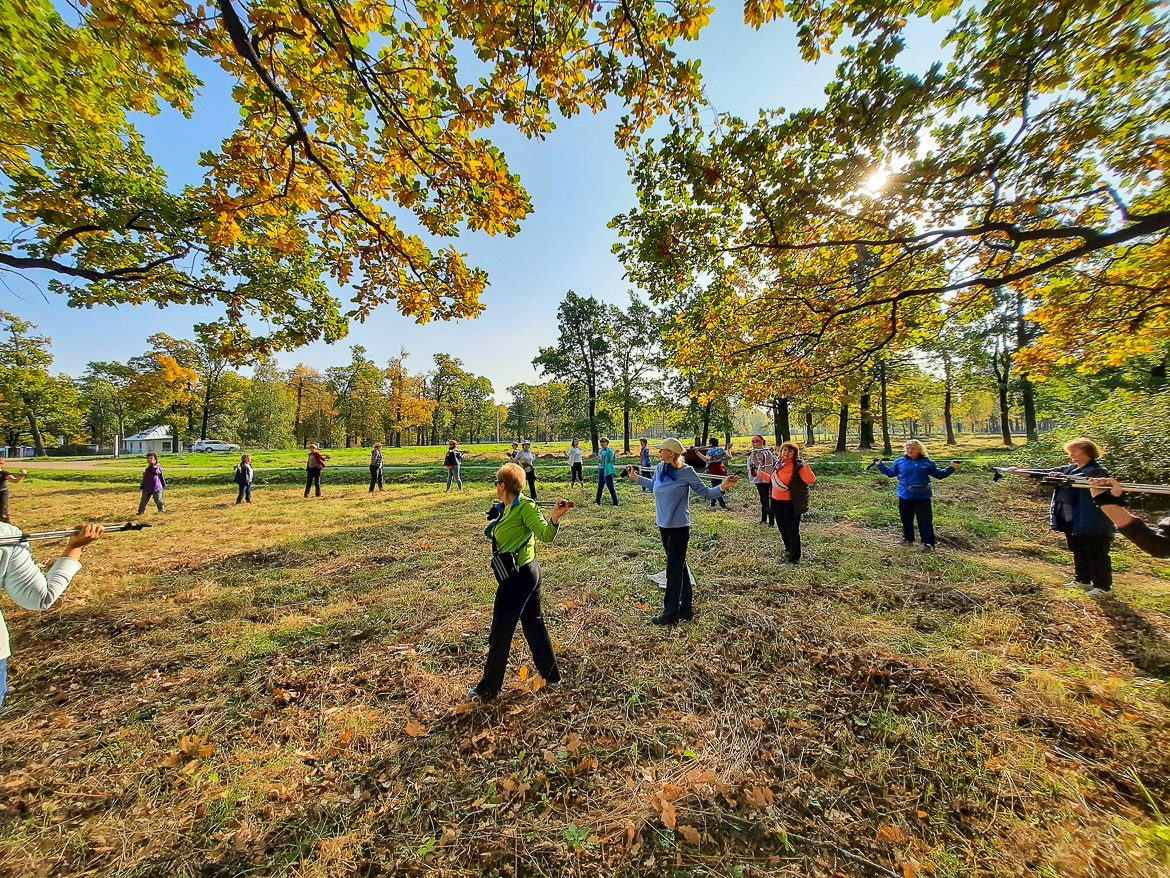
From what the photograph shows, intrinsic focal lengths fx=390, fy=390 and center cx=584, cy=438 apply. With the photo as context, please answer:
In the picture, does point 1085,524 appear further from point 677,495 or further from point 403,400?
point 403,400

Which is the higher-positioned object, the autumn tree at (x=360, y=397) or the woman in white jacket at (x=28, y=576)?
the autumn tree at (x=360, y=397)

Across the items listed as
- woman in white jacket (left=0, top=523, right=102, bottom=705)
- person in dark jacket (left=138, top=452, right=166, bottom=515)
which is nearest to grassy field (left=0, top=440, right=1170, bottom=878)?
woman in white jacket (left=0, top=523, right=102, bottom=705)

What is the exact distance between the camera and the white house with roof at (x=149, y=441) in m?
67.4

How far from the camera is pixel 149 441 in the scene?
226 ft

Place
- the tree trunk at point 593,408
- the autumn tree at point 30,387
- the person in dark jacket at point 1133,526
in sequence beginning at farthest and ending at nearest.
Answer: the autumn tree at point 30,387 < the tree trunk at point 593,408 < the person in dark jacket at point 1133,526

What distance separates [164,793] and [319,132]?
6387 mm

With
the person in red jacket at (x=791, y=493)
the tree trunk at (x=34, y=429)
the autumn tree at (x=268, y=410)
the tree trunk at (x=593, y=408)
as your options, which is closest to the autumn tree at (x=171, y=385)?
the autumn tree at (x=268, y=410)

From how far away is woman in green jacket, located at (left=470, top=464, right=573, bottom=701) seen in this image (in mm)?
3789

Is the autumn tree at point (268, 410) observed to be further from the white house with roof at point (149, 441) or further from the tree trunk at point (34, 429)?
the white house with roof at point (149, 441)

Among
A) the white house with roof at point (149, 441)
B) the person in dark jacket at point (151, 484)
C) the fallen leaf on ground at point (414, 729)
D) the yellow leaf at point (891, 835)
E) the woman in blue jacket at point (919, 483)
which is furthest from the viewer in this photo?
the white house with roof at point (149, 441)

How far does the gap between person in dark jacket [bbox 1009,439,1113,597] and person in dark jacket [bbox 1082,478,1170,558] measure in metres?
0.97

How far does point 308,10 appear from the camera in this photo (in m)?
3.39

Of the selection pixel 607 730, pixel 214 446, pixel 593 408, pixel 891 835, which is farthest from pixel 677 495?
pixel 214 446

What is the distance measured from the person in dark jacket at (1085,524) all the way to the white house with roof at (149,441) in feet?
323
